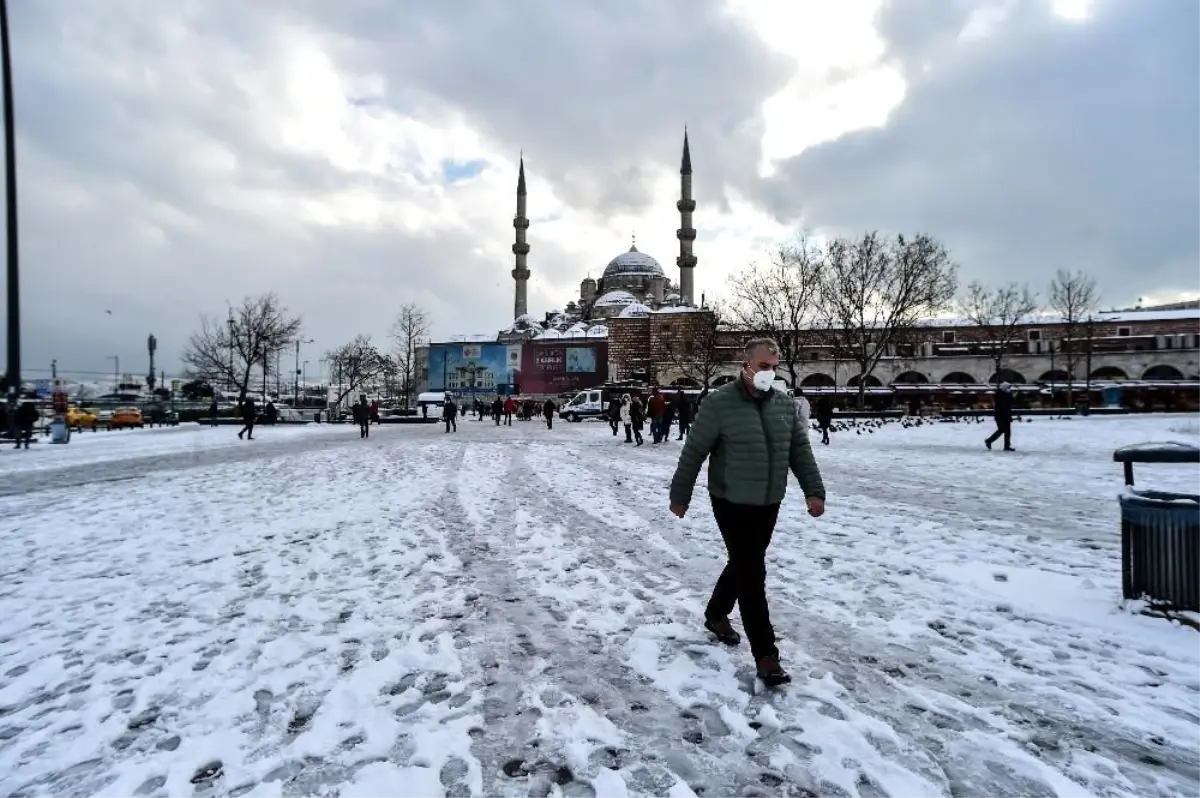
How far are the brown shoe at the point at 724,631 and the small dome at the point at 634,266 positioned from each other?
320 ft

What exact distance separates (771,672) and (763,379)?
1.55 meters

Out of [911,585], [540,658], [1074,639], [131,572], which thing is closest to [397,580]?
[540,658]

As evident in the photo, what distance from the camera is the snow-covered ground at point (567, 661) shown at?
105 inches

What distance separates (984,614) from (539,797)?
3588 millimetres

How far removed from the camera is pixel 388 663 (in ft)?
→ 12.1

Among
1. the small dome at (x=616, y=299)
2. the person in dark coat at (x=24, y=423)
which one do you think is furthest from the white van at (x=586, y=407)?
the small dome at (x=616, y=299)

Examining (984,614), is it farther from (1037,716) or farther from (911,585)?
(1037,716)

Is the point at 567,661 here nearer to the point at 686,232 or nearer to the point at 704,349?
the point at 704,349

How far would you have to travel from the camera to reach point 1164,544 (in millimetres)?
4113

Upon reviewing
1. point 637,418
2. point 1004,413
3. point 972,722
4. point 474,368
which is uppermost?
point 474,368

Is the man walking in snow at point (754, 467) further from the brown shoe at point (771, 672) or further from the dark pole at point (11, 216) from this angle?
the dark pole at point (11, 216)

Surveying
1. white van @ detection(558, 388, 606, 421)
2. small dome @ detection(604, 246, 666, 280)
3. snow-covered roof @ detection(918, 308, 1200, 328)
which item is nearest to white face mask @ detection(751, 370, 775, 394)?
white van @ detection(558, 388, 606, 421)

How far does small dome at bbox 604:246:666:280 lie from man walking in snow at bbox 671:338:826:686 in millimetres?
97763

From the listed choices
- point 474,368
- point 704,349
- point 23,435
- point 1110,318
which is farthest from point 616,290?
point 23,435
